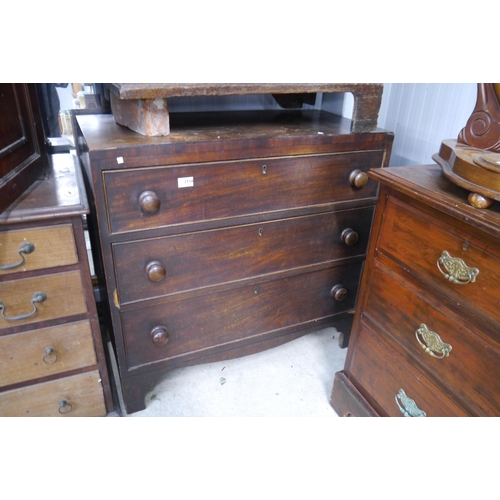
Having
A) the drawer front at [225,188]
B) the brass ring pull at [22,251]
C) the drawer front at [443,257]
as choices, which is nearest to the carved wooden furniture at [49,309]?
the brass ring pull at [22,251]

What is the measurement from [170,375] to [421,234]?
109cm

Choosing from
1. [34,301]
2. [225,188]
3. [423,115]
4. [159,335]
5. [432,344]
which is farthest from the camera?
[423,115]

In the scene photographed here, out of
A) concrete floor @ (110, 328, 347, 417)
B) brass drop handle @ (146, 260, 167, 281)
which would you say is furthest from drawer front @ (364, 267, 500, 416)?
brass drop handle @ (146, 260, 167, 281)

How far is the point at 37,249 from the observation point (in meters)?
1.05

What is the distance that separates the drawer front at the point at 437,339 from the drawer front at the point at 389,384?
5cm

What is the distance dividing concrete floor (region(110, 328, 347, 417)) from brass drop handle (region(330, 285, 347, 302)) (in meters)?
0.30

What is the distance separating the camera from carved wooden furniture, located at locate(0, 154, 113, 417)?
1.04 metres

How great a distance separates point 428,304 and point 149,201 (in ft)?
2.43

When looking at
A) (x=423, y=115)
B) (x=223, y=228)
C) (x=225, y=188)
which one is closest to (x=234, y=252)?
(x=223, y=228)

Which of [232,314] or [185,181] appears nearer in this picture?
[185,181]

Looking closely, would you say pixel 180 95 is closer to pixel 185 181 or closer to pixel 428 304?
pixel 185 181

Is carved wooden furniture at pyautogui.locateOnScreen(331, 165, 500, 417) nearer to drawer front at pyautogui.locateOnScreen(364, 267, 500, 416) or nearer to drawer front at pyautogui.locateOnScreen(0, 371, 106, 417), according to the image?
drawer front at pyautogui.locateOnScreen(364, 267, 500, 416)

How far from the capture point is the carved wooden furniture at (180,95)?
3.42 ft

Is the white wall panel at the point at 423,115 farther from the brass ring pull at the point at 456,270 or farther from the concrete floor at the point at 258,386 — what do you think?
the concrete floor at the point at 258,386
